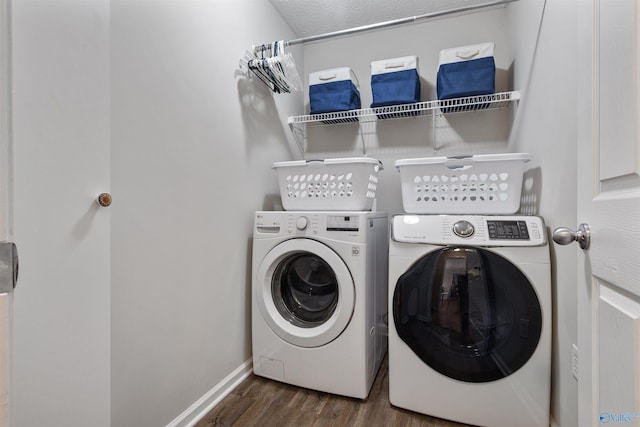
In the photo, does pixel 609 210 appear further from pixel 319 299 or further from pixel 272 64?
pixel 272 64

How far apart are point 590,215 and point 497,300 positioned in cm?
69

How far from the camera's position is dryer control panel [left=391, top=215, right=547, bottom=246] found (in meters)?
1.22

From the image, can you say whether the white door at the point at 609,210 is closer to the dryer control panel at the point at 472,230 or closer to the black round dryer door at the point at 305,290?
the dryer control panel at the point at 472,230

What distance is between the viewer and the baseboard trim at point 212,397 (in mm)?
1232

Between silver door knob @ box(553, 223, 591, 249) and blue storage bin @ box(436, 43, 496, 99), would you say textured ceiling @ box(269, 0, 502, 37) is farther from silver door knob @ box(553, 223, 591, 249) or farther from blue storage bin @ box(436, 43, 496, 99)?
silver door knob @ box(553, 223, 591, 249)

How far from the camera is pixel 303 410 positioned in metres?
1.38

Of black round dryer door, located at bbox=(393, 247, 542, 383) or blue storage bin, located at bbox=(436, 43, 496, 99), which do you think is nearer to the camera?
black round dryer door, located at bbox=(393, 247, 542, 383)

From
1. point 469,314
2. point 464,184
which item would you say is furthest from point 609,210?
point 464,184

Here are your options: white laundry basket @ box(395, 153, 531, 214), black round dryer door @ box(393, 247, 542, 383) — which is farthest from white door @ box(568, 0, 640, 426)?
white laundry basket @ box(395, 153, 531, 214)

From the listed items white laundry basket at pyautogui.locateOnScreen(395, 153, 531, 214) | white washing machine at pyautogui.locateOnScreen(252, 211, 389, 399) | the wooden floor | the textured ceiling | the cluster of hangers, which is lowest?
the wooden floor

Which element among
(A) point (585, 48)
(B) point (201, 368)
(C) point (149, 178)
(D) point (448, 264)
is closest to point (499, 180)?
(D) point (448, 264)

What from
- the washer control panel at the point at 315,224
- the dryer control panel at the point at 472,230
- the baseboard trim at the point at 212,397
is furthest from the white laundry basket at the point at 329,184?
the baseboard trim at the point at 212,397

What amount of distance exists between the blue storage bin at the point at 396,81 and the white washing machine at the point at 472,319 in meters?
0.92

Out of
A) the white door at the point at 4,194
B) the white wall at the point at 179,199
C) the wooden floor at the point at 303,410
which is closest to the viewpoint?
the white door at the point at 4,194
